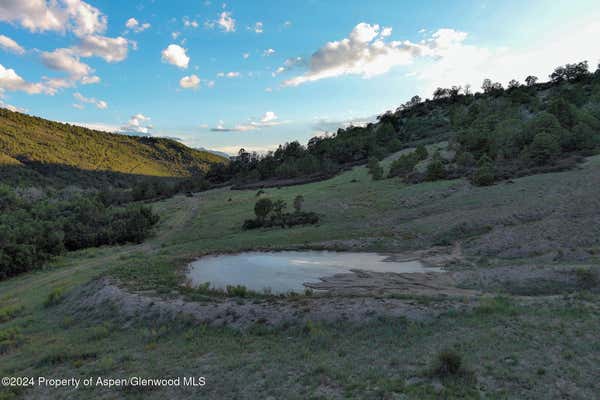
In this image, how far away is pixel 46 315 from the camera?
60.7ft

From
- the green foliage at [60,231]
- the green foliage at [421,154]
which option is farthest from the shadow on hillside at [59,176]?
the green foliage at [421,154]

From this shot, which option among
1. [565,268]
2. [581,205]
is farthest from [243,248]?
[581,205]

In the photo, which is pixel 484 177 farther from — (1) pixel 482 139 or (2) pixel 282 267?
(2) pixel 282 267

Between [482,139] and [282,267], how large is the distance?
5661 cm

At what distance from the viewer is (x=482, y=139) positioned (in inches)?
2554

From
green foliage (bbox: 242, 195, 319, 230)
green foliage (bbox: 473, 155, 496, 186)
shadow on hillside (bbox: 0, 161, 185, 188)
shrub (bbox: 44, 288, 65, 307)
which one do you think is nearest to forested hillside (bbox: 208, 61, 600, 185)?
green foliage (bbox: 473, 155, 496, 186)

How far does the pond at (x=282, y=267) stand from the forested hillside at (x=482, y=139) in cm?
2617

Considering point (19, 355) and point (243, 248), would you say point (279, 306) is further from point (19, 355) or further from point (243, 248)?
point (243, 248)

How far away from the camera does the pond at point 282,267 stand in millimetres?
20969

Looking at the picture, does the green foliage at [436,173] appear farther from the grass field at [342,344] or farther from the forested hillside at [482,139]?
the grass field at [342,344]

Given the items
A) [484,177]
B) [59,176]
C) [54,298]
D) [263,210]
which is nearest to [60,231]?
[263,210]

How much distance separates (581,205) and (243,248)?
95.6 ft

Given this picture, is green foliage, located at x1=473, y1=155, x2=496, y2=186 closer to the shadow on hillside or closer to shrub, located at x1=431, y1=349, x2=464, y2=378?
shrub, located at x1=431, y1=349, x2=464, y2=378

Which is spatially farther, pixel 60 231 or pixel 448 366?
pixel 60 231
